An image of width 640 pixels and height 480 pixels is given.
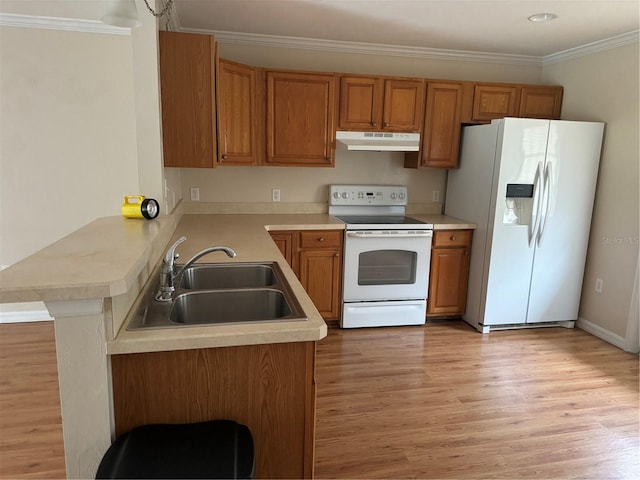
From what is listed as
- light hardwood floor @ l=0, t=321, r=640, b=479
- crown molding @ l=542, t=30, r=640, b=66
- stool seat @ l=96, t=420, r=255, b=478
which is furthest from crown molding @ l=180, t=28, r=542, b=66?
stool seat @ l=96, t=420, r=255, b=478

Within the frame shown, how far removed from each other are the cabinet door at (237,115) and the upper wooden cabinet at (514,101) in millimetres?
1958

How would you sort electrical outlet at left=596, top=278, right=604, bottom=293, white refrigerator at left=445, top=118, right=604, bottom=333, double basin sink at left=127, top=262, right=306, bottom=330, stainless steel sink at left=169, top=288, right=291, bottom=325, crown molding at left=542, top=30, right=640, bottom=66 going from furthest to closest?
Answer: 1. electrical outlet at left=596, top=278, right=604, bottom=293
2. white refrigerator at left=445, top=118, right=604, bottom=333
3. crown molding at left=542, top=30, right=640, bottom=66
4. stainless steel sink at left=169, top=288, right=291, bottom=325
5. double basin sink at left=127, top=262, right=306, bottom=330

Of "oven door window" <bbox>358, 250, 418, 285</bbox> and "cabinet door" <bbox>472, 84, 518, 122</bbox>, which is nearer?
"oven door window" <bbox>358, 250, 418, 285</bbox>

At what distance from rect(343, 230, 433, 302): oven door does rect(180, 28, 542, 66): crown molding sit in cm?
168

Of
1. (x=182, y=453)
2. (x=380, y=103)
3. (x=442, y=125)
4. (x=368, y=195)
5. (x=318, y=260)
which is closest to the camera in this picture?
(x=182, y=453)

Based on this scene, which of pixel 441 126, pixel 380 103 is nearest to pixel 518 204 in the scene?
pixel 441 126

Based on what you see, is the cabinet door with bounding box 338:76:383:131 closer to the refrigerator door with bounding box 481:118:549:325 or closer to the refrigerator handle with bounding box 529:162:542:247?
the refrigerator door with bounding box 481:118:549:325

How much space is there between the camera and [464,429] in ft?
7.72

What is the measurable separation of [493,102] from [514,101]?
0.20 m

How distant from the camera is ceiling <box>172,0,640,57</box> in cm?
282

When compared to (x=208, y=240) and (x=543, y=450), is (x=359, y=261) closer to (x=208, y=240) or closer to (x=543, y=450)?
(x=208, y=240)

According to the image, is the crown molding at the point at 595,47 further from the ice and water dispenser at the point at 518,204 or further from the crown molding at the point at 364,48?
the ice and water dispenser at the point at 518,204

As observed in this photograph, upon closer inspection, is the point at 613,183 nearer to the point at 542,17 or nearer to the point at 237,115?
the point at 542,17

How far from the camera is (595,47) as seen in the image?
11.9 feet
